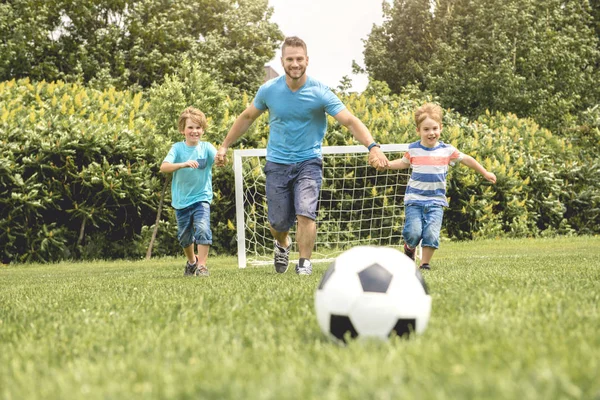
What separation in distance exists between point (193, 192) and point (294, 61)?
1990 millimetres

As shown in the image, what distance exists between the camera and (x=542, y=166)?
→ 48.6ft

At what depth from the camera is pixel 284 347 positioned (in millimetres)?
2904

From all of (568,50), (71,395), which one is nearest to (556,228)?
(568,50)

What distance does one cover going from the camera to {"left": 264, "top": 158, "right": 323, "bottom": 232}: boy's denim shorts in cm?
716

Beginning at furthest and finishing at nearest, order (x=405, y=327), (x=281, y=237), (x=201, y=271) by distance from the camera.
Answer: (x=281, y=237), (x=201, y=271), (x=405, y=327)

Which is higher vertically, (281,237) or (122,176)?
(281,237)

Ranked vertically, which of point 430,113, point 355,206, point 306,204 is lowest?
point 355,206

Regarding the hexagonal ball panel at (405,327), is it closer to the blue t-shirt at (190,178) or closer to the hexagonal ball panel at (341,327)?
the hexagonal ball panel at (341,327)

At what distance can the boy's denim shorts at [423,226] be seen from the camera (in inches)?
299

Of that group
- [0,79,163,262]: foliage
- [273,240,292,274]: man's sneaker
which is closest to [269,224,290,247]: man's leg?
[273,240,292,274]: man's sneaker

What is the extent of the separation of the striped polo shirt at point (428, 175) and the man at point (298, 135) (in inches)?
38.3

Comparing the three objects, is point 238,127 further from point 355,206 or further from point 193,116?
point 355,206

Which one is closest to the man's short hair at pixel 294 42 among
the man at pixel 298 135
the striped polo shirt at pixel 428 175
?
the man at pixel 298 135

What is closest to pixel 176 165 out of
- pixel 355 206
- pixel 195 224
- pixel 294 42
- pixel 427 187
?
pixel 195 224
